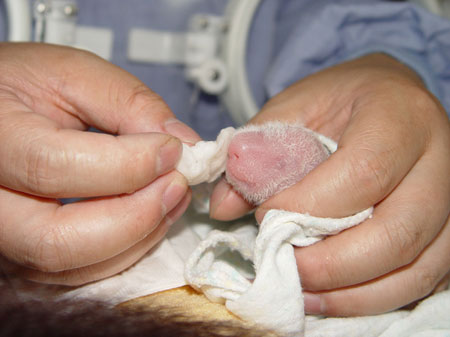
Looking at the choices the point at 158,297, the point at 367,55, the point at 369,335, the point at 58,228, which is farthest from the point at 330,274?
the point at 367,55

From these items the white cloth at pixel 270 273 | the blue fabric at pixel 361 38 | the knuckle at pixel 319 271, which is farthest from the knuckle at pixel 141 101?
the blue fabric at pixel 361 38

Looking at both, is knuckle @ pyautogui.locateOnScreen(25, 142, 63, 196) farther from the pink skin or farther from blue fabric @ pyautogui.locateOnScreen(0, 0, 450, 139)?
blue fabric @ pyautogui.locateOnScreen(0, 0, 450, 139)

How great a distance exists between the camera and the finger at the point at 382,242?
2.18 feet

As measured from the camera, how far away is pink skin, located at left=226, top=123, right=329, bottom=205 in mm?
703

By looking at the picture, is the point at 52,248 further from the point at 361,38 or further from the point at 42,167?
the point at 361,38

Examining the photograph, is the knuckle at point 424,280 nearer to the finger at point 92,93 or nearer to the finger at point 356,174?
the finger at point 356,174

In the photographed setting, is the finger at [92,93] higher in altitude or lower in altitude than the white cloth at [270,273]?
higher

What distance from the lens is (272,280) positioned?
1.91 ft

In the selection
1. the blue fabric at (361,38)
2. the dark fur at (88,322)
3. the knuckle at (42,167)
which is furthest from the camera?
the blue fabric at (361,38)

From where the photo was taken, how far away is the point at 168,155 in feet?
2.00

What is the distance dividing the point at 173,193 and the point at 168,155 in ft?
0.22

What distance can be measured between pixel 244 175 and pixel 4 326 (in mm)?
422

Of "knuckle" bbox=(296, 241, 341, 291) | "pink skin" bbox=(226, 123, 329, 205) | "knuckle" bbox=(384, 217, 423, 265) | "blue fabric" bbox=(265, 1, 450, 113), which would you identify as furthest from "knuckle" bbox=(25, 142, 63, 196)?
"blue fabric" bbox=(265, 1, 450, 113)

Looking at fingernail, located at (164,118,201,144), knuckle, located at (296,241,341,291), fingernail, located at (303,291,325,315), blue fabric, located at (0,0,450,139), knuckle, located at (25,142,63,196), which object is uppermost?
blue fabric, located at (0,0,450,139)
